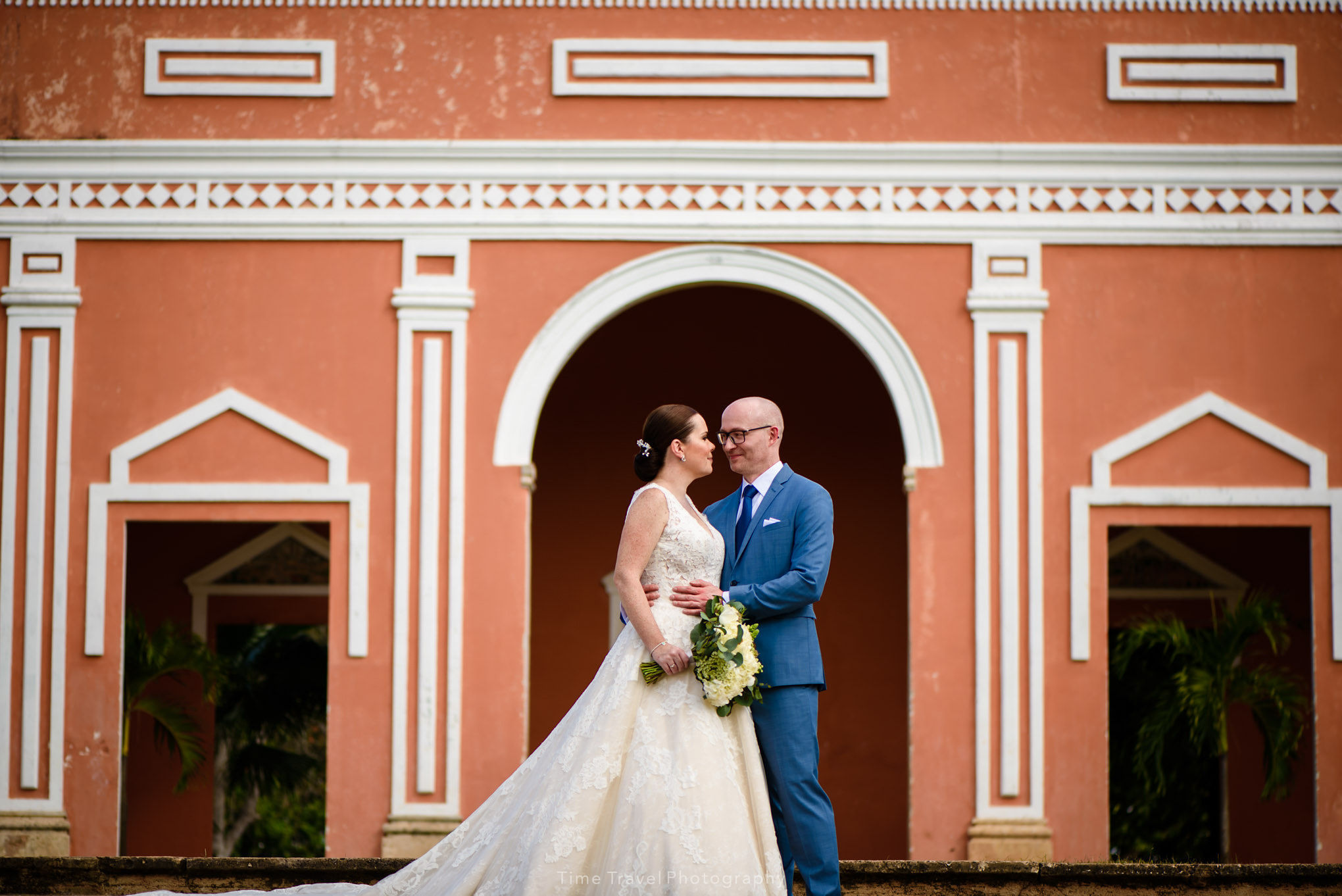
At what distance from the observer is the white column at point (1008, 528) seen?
24.8 ft

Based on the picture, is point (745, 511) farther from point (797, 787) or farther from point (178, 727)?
point (178, 727)

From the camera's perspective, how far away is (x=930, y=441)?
25.7 feet

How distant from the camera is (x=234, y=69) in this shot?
7906mm

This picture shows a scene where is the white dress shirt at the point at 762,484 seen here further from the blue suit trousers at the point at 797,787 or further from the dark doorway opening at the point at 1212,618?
the dark doorway opening at the point at 1212,618

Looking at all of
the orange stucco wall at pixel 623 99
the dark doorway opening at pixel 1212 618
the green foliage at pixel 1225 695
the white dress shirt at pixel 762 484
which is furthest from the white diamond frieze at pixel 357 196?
the dark doorway opening at pixel 1212 618

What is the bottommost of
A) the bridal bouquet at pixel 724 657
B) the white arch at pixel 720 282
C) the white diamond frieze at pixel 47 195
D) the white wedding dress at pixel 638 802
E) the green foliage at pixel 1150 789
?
the green foliage at pixel 1150 789

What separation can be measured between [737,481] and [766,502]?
18.5 ft

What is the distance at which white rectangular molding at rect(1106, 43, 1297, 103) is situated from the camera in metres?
7.91

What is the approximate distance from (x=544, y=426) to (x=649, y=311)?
116 centimetres

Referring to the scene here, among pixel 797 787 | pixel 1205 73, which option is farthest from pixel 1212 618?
pixel 797 787

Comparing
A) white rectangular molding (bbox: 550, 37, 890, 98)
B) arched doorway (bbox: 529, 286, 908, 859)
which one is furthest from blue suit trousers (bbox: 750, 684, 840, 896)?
arched doorway (bbox: 529, 286, 908, 859)

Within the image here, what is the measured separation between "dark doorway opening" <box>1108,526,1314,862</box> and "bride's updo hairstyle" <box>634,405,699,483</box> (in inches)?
190

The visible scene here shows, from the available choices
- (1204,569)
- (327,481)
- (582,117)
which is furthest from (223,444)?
(1204,569)

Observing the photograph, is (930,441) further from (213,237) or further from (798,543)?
(213,237)
